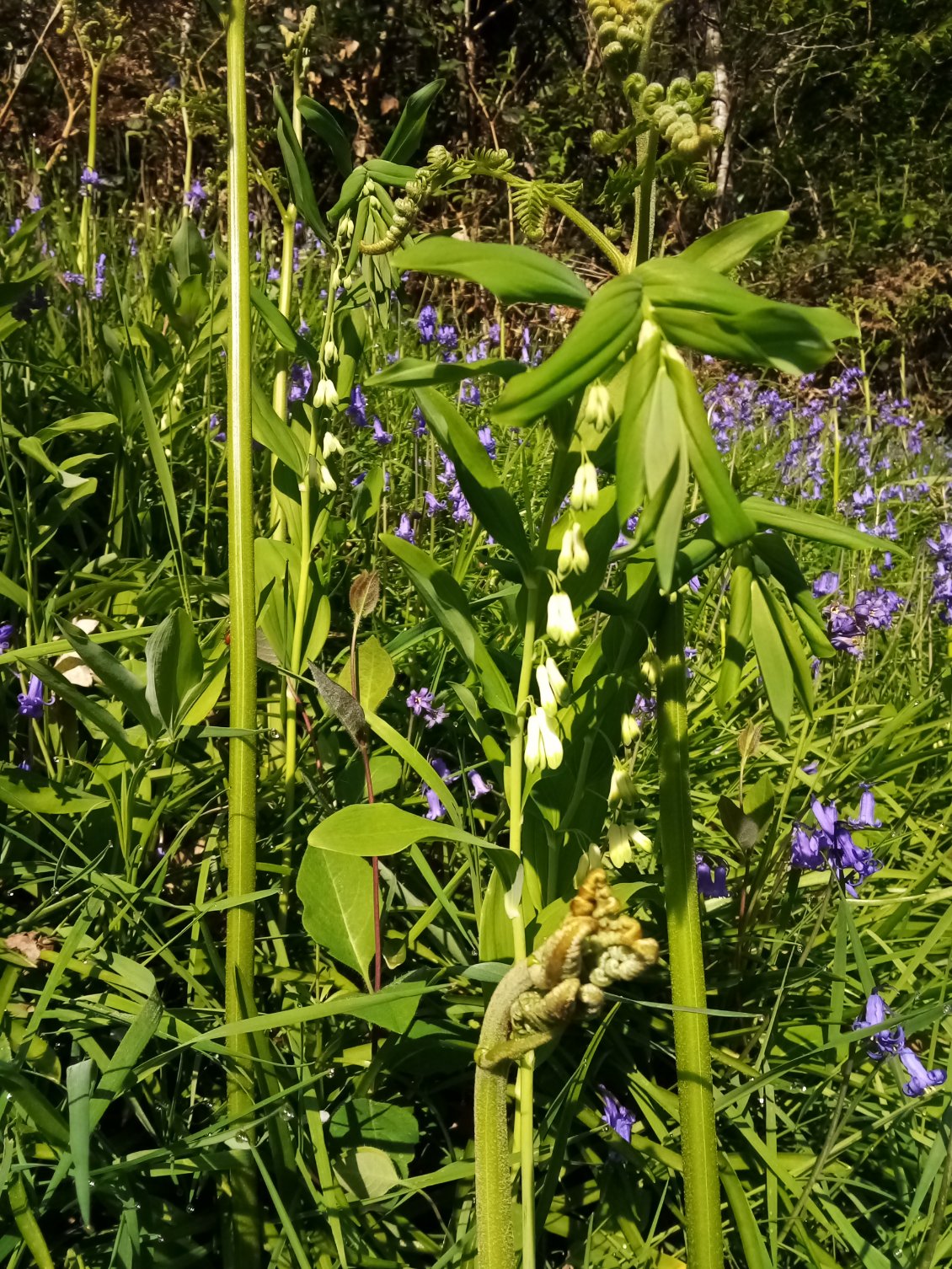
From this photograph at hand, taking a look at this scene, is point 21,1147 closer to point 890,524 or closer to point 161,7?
point 890,524

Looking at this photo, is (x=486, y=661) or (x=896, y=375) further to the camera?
(x=896, y=375)

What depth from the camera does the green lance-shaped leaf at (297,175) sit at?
1169mm

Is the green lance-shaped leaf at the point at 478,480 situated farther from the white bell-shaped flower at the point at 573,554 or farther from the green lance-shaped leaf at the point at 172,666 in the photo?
the green lance-shaped leaf at the point at 172,666

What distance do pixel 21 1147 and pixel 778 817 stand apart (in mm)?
963

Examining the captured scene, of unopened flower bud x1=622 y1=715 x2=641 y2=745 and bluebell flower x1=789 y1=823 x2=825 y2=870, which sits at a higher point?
unopened flower bud x1=622 y1=715 x2=641 y2=745

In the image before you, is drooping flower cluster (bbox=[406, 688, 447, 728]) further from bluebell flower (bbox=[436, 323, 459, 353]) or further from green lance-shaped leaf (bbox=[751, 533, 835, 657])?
bluebell flower (bbox=[436, 323, 459, 353])

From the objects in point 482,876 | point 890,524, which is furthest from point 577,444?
point 890,524

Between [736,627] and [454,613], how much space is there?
254 mm

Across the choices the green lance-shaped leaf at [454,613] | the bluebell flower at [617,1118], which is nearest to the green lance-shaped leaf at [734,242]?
the green lance-shaped leaf at [454,613]

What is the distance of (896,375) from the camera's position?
9492mm

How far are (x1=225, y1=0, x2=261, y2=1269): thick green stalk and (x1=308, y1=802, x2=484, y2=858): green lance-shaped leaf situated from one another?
0.13 metres

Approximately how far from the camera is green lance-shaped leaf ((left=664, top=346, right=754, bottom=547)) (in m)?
0.59

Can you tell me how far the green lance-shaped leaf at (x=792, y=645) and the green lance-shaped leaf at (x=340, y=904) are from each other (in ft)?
1.56

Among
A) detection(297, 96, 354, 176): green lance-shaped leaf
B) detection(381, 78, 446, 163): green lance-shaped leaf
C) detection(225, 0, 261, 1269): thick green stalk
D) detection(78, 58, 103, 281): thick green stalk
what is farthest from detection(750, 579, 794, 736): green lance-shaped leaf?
detection(78, 58, 103, 281): thick green stalk
